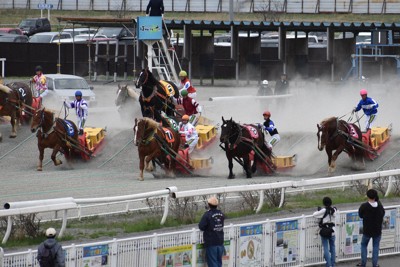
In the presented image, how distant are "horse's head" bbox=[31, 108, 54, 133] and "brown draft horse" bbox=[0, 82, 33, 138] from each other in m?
3.88

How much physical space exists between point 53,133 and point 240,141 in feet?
18.1

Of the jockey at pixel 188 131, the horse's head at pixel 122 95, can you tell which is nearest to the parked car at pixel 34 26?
the horse's head at pixel 122 95

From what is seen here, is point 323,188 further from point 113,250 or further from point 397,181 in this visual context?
point 113,250

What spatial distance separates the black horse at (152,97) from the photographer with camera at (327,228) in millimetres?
13589

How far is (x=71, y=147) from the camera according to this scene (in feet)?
106

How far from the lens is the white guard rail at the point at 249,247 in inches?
646

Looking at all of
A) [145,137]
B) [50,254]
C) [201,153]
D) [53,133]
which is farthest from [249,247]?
[201,153]

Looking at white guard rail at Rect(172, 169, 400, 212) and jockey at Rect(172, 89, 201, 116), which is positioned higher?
jockey at Rect(172, 89, 201, 116)

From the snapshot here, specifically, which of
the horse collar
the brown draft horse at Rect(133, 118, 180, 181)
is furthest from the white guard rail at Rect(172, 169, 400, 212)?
the horse collar

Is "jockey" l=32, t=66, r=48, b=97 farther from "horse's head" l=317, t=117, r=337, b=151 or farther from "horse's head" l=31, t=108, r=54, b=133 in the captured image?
"horse's head" l=317, t=117, r=337, b=151

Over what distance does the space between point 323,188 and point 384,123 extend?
44.8ft

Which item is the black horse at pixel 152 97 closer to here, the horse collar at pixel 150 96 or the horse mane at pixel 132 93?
the horse collar at pixel 150 96

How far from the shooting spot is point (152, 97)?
32906mm

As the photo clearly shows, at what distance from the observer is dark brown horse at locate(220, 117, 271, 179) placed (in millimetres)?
29375
